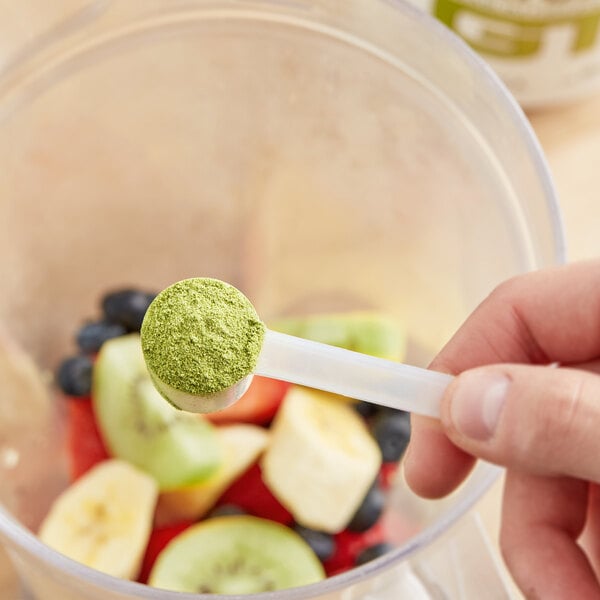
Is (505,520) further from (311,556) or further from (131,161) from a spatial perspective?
(131,161)

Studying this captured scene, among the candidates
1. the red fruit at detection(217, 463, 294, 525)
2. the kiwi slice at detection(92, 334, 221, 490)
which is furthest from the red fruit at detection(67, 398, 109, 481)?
the red fruit at detection(217, 463, 294, 525)

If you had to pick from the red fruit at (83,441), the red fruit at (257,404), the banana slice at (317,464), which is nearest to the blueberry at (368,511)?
the banana slice at (317,464)

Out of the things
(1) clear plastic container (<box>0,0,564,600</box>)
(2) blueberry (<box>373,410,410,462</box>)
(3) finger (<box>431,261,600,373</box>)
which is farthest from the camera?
(2) blueberry (<box>373,410,410,462</box>)

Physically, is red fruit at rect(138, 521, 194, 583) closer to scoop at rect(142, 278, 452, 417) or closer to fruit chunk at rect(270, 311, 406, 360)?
fruit chunk at rect(270, 311, 406, 360)

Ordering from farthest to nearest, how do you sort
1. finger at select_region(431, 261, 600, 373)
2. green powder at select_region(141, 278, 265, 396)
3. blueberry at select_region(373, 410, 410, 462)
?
blueberry at select_region(373, 410, 410, 462), finger at select_region(431, 261, 600, 373), green powder at select_region(141, 278, 265, 396)

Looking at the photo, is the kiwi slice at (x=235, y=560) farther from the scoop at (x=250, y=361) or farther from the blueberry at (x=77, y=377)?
the scoop at (x=250, y=361)

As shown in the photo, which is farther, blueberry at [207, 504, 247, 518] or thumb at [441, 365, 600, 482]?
blueberry at [207, 504, 247, 518]

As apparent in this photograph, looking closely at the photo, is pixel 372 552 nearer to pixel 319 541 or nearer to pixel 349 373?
pixel 319 541
